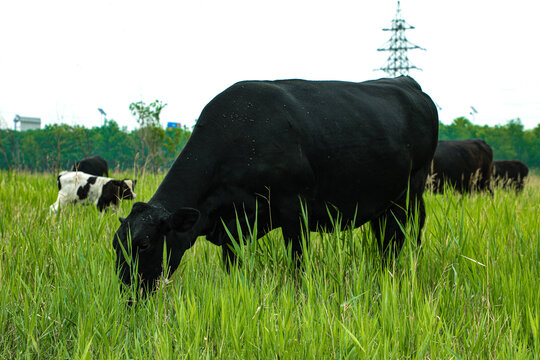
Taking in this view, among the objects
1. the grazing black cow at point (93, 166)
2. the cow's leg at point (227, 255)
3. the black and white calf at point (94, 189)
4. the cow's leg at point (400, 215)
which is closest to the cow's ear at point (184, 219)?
the cow's leg at point (227, 255)

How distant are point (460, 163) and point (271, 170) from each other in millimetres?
10950

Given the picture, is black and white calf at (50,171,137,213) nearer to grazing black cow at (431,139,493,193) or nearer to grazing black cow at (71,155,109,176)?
grazing black cow at (71,155,109,176)

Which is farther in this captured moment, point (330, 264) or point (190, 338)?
point (330, 264)

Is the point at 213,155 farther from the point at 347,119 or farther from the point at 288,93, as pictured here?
the point at 347,119

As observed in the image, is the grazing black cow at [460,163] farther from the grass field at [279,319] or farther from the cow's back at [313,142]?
the grass field at [279,319]

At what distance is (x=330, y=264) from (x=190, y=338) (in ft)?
3.87

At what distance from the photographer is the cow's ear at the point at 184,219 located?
289cm

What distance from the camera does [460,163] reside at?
12586mm

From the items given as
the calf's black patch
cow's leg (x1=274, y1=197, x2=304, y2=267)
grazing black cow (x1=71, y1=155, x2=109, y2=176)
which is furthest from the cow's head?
grazing black cow (x1=71, y1=155, x2=109, y2=176)

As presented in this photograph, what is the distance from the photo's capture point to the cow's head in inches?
112

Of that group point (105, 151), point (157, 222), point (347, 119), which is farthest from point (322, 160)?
point (105, 151)

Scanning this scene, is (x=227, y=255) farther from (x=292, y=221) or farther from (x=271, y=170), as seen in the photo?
→ (x=271, y=170)

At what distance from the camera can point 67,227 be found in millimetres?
4285

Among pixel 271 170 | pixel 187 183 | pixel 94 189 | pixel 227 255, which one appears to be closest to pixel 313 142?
pixel 271 170
